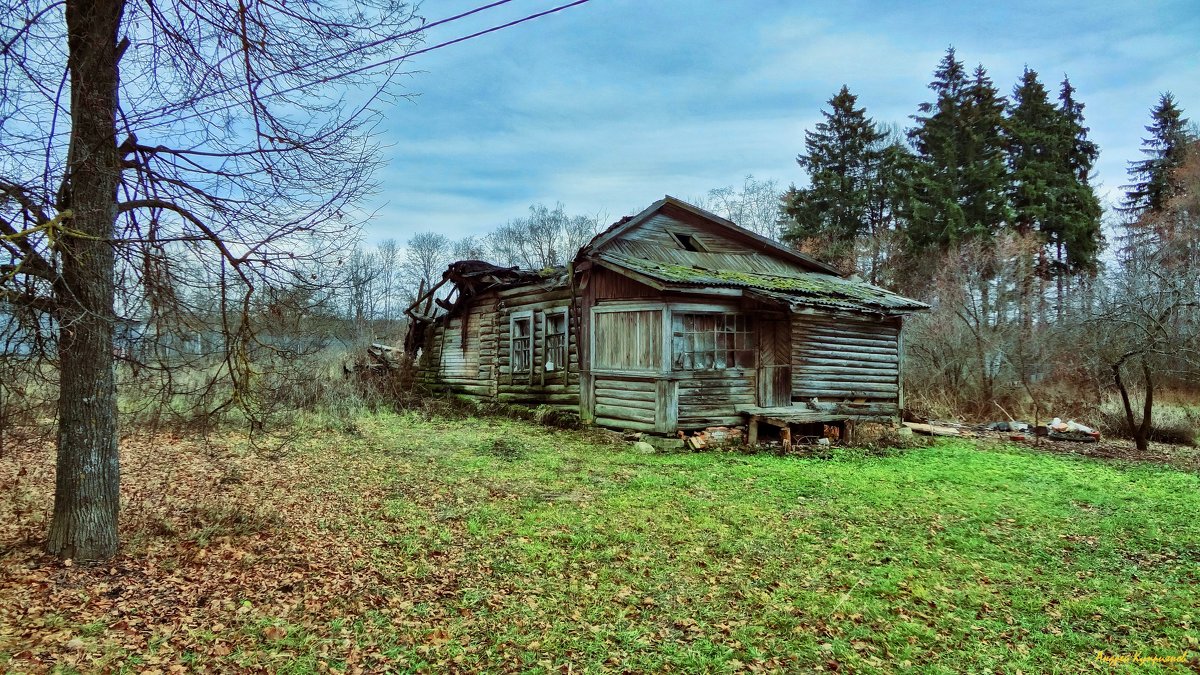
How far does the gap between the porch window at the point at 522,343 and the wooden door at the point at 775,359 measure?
6.24 meters

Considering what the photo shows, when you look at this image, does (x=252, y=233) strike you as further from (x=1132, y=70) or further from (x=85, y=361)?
(x=1132, y=70)

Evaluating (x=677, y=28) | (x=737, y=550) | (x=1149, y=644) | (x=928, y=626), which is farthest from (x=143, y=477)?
(x=1149, y=644)

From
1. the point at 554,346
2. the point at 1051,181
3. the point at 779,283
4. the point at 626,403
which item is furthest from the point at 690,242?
the point at 1051,181

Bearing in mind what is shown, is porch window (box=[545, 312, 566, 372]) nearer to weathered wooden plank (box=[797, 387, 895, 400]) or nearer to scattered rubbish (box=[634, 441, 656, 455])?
scattered rubbish (box=[634, 441, 656, 455])

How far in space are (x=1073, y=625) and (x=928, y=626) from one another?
1033mm

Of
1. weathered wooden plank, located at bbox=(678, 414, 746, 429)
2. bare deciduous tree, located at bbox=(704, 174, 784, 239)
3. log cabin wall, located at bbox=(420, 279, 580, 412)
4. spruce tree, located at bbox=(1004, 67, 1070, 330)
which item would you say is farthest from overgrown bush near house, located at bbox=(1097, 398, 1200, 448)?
bare deciduous tree, located at bbox=(704, 174, 784, 239)

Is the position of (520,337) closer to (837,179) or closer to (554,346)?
(554,346)

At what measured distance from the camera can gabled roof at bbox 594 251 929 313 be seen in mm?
11602

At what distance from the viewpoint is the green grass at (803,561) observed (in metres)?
3.80

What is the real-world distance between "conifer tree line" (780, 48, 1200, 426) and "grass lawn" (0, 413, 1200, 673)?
1311 cm

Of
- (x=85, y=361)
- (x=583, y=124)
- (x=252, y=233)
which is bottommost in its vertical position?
(x=85, y=361)

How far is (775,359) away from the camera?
42.3 ft

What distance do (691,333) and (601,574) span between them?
25.1 ft

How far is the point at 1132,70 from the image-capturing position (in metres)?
10.5
